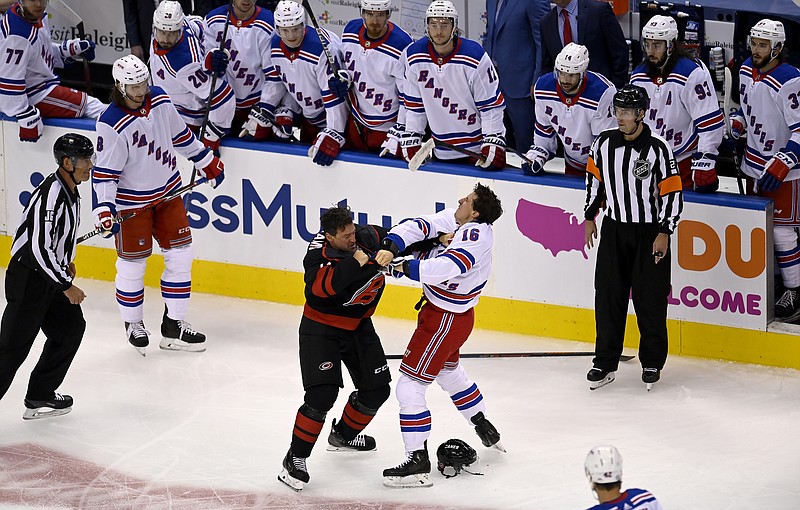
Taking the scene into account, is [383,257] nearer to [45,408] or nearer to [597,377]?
[597,377]

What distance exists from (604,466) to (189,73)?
14.9ft

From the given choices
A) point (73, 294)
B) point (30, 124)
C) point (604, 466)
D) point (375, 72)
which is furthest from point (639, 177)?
point (30, 124)

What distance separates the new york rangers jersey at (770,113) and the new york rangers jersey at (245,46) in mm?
2569

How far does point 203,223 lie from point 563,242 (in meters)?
2.13

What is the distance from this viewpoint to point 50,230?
5.86m

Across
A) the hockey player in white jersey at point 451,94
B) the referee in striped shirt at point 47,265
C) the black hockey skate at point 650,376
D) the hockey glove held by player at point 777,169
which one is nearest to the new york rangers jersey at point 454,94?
the hockey player in white jersey at point 451,94

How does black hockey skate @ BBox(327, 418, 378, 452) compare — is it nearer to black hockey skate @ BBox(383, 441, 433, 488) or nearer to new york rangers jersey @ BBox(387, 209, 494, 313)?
black hockey skate @ BBox(383, 441, 433, 488)

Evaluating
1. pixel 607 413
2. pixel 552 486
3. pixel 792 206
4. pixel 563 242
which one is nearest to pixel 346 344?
pixel 552 486

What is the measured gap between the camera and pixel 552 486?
5.45m

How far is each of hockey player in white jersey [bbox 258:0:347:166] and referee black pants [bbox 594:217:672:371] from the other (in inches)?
68.4

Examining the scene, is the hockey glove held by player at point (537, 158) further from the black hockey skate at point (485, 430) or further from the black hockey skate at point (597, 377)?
the black hockey skate at point (485, 430)

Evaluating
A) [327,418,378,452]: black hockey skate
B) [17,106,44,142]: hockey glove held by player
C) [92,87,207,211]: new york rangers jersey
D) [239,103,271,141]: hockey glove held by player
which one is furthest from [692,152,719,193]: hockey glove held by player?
[17,106,44,142]: hockey glove held by player

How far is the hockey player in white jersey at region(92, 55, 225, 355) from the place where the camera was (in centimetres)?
669

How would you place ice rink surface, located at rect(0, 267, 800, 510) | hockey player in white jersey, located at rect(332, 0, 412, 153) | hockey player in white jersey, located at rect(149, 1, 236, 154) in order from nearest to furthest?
ice rink surface, located at rect(0, 267, 800, 510)
hockey player in white jersey, located at rect(332, 0, 412, 153)
hockey player in white jersey, located at rect(149, 1, 236, 154)
